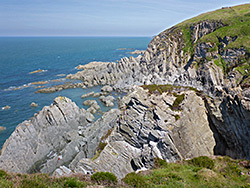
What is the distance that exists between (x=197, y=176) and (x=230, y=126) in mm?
10122

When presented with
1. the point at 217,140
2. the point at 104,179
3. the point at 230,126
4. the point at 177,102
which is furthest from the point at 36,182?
the point at 230,126

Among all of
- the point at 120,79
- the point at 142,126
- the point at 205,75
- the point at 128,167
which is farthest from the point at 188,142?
the point at 120,79

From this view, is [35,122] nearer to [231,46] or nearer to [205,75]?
[205,75]

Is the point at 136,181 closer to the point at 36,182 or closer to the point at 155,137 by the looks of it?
the point at 36,182

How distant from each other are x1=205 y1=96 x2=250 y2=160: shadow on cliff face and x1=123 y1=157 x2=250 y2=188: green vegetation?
4.65m

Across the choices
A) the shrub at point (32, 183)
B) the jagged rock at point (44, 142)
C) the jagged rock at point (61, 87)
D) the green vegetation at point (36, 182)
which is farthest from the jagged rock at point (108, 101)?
the shrub at point (32, 183)

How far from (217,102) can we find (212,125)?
302 centimetres

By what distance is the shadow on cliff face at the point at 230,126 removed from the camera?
1961 cm

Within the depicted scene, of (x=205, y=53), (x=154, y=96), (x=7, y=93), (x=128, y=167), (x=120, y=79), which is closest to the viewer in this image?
(x=128, y=167)

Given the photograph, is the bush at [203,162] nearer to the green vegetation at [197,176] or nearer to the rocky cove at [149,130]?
the green vegetation at [197,176]

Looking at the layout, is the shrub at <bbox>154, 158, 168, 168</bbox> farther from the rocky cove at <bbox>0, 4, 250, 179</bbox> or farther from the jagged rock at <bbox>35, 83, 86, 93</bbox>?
the jagged rock at <bbox>35, 83, 86, 93</bbox>

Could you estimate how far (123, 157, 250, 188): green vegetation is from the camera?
494 inches

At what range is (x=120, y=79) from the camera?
3472 inches

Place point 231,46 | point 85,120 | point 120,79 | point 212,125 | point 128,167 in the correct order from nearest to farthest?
1. point 128,167
2. point 212,125
3. point 85,120
4. point 231,46
5. point 120,79
